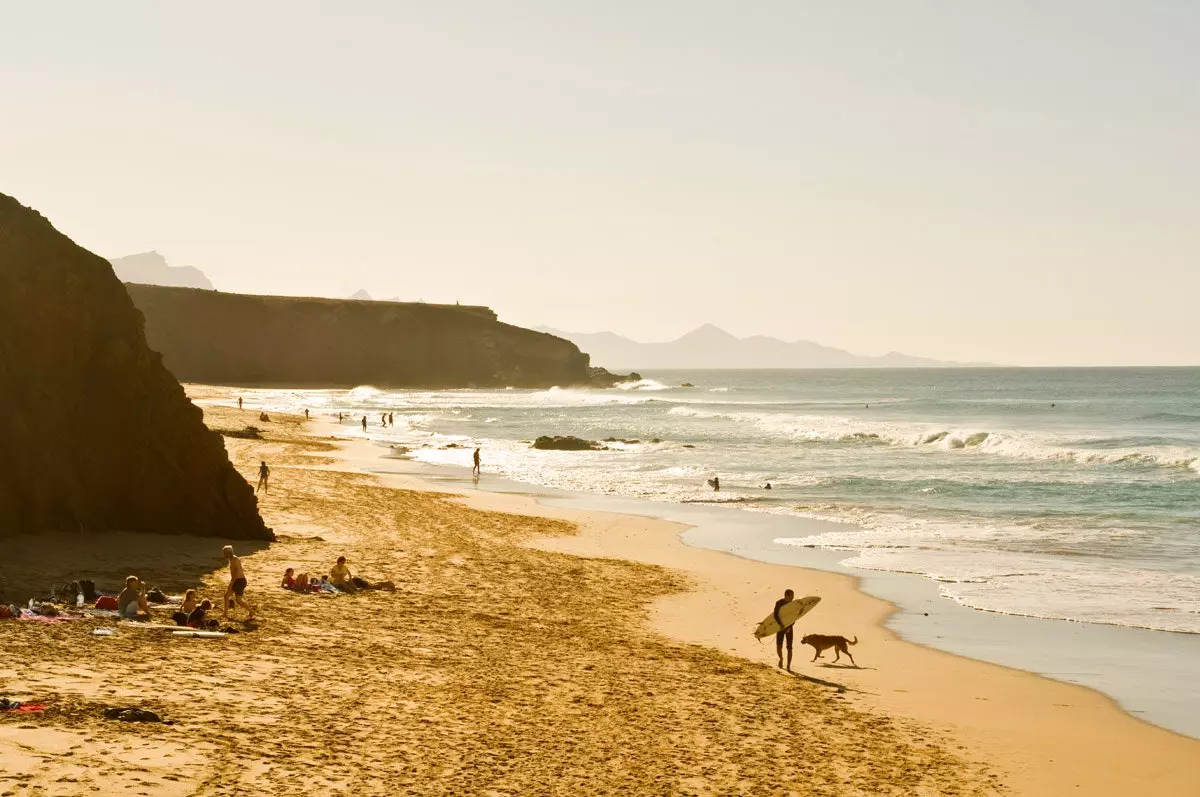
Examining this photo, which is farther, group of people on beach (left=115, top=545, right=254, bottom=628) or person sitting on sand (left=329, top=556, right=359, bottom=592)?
person sitting on sand (left=329, top=556, right=359, bottom=592)

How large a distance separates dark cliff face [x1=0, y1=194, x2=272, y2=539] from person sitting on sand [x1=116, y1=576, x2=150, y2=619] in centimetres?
512

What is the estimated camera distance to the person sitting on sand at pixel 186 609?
47.2 ft

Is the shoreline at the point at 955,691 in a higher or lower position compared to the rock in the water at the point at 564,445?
lower

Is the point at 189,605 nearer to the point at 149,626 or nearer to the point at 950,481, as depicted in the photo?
the point at 149,626

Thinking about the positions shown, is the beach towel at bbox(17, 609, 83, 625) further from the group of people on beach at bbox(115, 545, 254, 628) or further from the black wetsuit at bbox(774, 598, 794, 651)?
the black wetsuit at bbox(774, 598, 794, 651)

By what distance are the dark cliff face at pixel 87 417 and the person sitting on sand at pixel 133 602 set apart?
512 centimetres

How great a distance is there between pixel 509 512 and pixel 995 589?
50.0ft

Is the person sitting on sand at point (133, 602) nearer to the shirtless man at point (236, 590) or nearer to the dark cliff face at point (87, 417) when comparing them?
the shirtless man at point (236, 590)

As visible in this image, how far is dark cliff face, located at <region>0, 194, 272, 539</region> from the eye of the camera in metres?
19.2

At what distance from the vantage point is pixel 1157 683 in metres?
14.2

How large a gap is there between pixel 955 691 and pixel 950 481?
27.5 m

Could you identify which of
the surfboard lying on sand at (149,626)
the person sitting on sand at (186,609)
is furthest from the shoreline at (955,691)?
the surfboard lying on sand at (149,626)

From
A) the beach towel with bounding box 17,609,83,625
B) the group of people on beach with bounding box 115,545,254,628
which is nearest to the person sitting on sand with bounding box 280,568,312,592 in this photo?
the group of people on beach with bounding box 115,545,254,628

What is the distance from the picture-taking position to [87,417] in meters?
20.2
